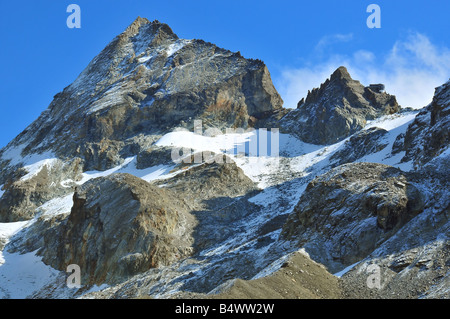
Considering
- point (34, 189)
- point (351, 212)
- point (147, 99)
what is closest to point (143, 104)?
point (147, 99)

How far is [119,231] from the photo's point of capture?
46625 mm

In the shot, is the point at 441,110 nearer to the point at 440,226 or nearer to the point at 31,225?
the point at 440,226

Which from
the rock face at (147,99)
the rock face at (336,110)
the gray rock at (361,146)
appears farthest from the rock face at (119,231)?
the rock face at (336,110)

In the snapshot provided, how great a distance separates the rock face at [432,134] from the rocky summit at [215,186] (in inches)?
7.4

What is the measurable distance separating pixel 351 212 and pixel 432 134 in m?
14.2

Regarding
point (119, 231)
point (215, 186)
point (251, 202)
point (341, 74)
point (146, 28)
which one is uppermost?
point (146, 28)

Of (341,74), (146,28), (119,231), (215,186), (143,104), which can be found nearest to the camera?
(119,231)

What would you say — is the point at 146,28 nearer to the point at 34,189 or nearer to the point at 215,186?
the point at 34,189

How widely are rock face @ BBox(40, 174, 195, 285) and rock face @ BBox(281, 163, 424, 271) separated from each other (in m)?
12.0

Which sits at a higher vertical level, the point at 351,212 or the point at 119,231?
the point at 351,212

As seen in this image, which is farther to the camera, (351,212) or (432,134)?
(432,134)

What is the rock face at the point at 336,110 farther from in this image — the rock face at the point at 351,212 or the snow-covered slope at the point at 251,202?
the rock face at the point at 351,212
